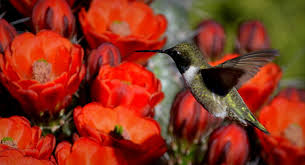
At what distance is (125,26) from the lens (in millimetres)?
1106

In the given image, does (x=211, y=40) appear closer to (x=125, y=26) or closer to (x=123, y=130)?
(x=125, y=26)

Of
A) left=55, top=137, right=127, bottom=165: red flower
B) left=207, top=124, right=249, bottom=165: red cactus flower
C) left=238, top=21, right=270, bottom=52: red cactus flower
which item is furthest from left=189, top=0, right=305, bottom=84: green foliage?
left=55, top=137, right=127, bottom=165: red flower

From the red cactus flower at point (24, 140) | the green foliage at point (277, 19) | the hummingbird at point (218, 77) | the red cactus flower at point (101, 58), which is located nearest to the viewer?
the red cactus flower at point (24, 140)

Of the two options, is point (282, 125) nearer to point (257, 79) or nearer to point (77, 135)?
point (257, 79)

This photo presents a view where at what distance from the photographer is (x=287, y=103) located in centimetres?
120

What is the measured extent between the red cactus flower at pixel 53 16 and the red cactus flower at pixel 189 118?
13.9 inches

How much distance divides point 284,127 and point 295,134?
4cm

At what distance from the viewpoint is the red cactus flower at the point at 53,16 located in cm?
98

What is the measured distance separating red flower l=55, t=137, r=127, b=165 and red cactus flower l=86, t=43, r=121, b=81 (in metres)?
0.22

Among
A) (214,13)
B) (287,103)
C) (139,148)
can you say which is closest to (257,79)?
(287,103)

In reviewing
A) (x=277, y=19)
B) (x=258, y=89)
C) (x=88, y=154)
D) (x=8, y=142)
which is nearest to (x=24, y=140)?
(x=8, y=142)

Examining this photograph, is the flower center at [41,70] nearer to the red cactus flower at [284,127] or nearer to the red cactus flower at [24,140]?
the red cactus flower at [24,140]

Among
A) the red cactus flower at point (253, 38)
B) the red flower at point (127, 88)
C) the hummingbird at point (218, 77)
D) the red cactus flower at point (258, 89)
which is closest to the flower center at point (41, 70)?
the red flower at point (127, 88)

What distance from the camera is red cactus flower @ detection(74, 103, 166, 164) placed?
0.84 metres
